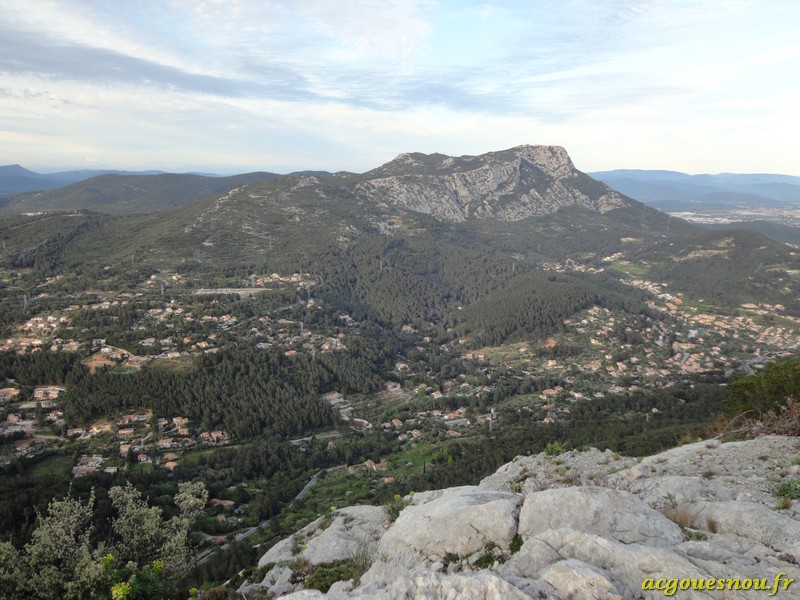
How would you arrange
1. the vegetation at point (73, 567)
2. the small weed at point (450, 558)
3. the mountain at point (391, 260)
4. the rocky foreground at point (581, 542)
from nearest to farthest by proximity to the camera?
1. the rocky foreground at point (581, 542)
2. the small weed at point (450, 558)
3. the vegetation at point (73, 567)
4. the mountain at point (391, 260)

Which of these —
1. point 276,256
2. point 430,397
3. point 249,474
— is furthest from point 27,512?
point 276,256

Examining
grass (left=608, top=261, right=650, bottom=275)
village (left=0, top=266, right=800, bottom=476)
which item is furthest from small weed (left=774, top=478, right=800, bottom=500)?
grass (left=608, top=261, right=650, bottom=275)

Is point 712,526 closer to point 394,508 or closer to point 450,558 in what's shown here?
point 450,558

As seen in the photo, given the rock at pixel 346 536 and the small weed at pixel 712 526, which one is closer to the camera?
the small weed at pixel 712 526

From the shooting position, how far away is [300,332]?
83.6 m

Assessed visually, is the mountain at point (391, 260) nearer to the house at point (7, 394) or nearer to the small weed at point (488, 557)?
the house at point (7, 394)

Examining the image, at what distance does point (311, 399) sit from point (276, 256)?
237ft

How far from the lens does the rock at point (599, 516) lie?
851 cm

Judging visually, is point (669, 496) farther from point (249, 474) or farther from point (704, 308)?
point (704, 308)

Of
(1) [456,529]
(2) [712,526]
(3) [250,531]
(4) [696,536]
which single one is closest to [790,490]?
(2) [712,526]

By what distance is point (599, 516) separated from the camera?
9.10m

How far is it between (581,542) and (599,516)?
1638 millimetres

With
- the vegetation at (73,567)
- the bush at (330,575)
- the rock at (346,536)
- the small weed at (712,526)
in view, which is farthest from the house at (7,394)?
the small weed at (712,526)

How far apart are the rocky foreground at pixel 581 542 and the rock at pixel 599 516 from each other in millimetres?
22
